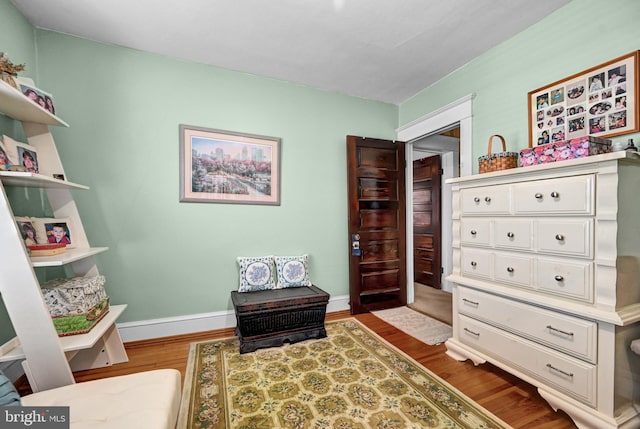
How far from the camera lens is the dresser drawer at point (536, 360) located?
145 centimetres

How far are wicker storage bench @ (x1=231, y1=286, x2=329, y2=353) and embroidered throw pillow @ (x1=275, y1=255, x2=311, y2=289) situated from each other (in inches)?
6.7

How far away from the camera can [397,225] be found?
11.5 ft

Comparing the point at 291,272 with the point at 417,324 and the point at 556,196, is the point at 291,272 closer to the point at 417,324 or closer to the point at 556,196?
the point at 417,324

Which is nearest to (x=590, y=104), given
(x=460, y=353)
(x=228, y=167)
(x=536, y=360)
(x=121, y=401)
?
(x=536, y=360)

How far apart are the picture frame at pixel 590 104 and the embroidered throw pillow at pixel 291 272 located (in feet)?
7.76

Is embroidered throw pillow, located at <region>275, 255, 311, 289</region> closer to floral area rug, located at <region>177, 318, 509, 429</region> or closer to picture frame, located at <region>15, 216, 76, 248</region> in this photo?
floral area rug, located at <region>177, 318, 509, 429</region>

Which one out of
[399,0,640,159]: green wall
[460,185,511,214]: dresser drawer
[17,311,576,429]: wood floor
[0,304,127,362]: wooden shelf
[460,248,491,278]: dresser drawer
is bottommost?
[17,311,576,429]: wood floor

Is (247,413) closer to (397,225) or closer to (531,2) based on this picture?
(397,225)

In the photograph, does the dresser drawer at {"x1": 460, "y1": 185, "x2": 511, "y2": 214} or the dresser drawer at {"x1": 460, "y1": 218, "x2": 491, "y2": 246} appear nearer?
the dresser drawer at {"x1": 460, "y1": 185, "x2": 511, "y2": 214}

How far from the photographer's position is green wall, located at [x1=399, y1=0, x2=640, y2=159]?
5.68 ft

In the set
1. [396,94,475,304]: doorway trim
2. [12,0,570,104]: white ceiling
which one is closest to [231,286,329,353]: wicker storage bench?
[396,94,475,304]: doorway trim

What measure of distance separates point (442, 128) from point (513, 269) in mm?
1782

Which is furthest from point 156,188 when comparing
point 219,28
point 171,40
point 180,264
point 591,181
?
point 591,181

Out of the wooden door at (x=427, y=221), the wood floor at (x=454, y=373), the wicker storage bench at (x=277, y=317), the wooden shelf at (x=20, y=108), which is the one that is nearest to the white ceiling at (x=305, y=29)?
the wooden shelf at (x=20, y=108)
